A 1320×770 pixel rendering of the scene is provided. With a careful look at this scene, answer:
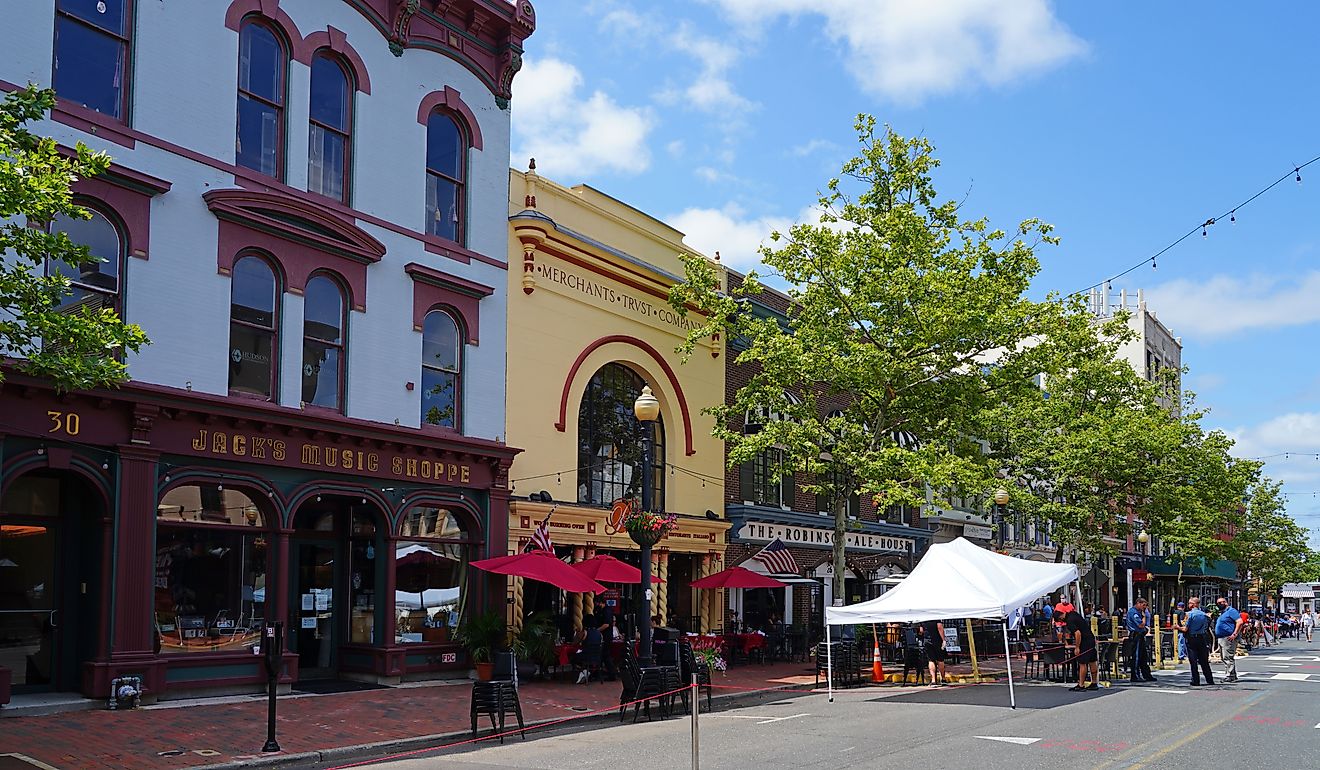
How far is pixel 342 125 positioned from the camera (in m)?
20.8

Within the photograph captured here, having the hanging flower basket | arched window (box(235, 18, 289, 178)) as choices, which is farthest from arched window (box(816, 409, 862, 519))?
arched window (box(235, 18, 289, 178))

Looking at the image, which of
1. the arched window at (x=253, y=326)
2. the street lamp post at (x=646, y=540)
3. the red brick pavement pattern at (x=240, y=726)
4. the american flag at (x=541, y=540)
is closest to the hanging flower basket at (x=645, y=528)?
the street lamp post at (x=646, y=540)

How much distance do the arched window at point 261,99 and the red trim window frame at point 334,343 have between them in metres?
1.94

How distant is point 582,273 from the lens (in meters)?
25.8

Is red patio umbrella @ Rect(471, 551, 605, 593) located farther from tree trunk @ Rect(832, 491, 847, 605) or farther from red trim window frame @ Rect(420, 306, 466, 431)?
tree trunk @ Rect(832, 491, 847, 605)

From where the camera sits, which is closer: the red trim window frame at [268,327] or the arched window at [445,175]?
the red trim window frame at [268,327]

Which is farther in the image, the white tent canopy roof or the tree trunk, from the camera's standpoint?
the tree trunk

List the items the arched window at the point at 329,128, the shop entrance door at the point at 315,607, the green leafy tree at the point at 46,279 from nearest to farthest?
the green leafy tree at the point at 46,279, the arched window at the point at 329,128, the shop entrance door at the point at 315,607

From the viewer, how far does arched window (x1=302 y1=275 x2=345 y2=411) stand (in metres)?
19.8

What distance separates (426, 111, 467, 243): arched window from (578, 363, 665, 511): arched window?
5242 millimetres

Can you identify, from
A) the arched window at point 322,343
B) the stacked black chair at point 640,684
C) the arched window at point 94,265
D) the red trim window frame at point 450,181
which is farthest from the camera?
the red trim window frame at point 450,181

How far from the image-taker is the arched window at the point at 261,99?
62.1 ft

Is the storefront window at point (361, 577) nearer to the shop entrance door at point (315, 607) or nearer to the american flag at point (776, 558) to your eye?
the shop entrance door at point (315, 607)

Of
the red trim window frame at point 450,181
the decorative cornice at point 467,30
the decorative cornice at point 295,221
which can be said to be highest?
the decorative cornice at point 467,30
